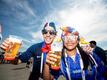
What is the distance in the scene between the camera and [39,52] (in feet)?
18.2

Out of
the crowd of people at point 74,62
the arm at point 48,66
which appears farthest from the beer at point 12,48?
the arm at point 48,66

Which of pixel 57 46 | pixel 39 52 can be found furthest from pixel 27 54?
pixel 57 46

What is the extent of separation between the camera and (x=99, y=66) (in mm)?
4379

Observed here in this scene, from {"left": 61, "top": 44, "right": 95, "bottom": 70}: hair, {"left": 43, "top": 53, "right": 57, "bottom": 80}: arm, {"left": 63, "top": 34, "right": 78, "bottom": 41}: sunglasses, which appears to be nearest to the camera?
{"left": 43, "top": 53, "right": 57, "bottom": 80}: arm

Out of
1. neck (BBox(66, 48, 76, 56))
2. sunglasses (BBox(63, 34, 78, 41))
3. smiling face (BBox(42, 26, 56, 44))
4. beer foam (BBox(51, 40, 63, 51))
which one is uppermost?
smiling face (BBox(42, 26, 56, 44))

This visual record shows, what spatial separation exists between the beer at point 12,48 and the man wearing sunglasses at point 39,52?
0.53 meters

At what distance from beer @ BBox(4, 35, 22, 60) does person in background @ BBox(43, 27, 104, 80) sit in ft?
2.89

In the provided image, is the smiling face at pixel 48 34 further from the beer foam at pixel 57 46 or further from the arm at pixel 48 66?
the arm at pixel 48 66

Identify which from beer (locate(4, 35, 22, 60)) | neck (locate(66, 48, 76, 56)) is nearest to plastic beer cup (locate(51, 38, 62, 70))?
neck (locate(66, 48, 76, 56))

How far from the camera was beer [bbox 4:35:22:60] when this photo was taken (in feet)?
15.4

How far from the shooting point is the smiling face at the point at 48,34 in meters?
5.07

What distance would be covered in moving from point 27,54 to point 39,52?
14.8 inches

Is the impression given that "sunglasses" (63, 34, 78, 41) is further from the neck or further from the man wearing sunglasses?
the man wearing sunglasses

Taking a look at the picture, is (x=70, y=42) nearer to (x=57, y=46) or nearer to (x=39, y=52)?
(x=57, y=46)
